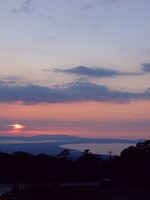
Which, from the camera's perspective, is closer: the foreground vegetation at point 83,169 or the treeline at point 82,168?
the foreground vegetation at point 83,169

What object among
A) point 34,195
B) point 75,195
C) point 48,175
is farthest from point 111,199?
point 48,175

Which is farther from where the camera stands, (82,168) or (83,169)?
(83,169)

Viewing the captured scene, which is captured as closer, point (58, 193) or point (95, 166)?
point (58, 193)

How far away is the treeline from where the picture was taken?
69.9 metres

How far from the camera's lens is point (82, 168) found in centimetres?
8469

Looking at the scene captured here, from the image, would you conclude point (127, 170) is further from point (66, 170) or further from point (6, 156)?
point (6, 156)

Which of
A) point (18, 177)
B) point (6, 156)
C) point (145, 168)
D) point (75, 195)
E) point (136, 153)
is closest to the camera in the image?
point (75, 195)

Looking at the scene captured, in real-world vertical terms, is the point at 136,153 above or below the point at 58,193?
above

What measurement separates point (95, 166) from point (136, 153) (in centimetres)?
1626

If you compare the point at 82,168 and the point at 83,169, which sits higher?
the point at 82,168

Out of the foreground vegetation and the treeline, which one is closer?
the foreground vegetation

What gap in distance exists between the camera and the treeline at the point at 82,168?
69938 millimetres

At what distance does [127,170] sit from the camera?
70.9 meters

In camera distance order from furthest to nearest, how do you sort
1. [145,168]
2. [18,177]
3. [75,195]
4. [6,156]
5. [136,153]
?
1. [6,156]
2. [18,177]
3. [136,153]
4. [145,168]
5. [75,195]
